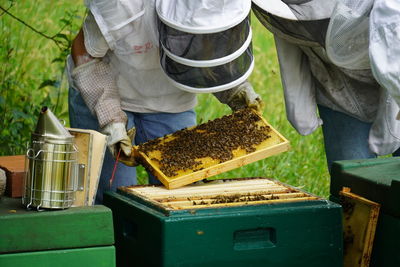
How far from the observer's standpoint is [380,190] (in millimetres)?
2658

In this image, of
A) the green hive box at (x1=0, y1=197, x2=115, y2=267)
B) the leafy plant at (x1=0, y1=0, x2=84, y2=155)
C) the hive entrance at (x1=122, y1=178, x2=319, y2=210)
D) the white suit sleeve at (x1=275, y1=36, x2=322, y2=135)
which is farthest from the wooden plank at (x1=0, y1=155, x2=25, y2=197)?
the leafy plant at (x1=0, y1=0, x2=84, y2=155)

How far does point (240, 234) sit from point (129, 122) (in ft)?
3.80

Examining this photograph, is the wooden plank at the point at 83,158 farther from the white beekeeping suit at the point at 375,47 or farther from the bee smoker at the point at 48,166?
the white beekeeping suit at the point at 375,47

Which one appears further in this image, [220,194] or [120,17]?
[120,17]

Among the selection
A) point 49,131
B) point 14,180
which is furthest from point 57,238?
point 14,180

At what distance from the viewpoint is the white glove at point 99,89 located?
3.28 m

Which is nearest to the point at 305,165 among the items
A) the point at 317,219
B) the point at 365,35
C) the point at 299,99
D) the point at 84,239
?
the point at 299,99

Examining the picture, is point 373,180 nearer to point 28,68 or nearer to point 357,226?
point 357,226

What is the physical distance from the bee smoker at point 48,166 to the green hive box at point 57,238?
1.7 inches

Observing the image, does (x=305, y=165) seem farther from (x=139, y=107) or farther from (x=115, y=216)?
(x=115, y=216)

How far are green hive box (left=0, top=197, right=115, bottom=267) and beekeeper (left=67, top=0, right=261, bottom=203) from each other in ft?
2.86

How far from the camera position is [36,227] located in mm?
2260

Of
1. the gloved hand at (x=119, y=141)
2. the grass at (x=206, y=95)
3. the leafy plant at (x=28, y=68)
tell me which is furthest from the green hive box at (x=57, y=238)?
the grass at (x=206, y=95)

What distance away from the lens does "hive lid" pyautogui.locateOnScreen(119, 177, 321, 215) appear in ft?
8.61
